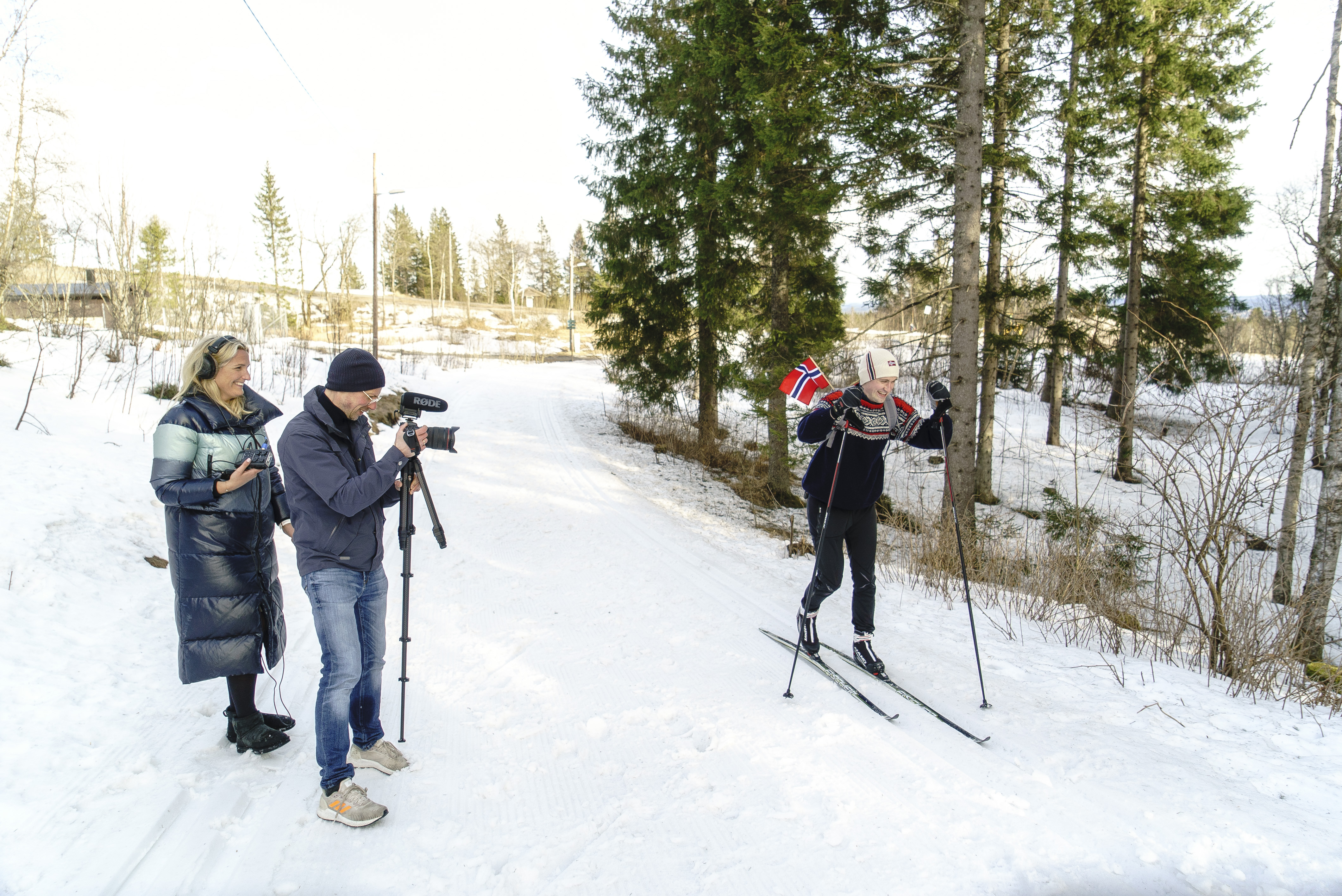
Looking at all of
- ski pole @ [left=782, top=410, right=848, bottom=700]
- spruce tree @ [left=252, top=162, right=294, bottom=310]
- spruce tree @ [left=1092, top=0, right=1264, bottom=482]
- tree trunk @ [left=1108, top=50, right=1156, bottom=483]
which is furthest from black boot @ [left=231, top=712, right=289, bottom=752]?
spruce tree @ [left=252, top=162, right=294, bottom=310]

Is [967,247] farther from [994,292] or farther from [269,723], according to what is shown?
[269,723]

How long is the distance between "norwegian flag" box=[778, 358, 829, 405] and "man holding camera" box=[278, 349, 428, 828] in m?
2.62

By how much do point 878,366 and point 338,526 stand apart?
3585mm

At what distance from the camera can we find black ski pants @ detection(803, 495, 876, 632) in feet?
15.3

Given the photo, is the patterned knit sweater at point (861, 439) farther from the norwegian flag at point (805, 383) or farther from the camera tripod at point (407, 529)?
the camera tripod at point (407, 529)

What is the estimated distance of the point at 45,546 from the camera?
201 inches

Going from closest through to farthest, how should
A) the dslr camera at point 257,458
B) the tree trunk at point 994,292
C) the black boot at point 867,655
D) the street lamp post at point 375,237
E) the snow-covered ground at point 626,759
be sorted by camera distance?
the snow-covered ground at point 626,759 < the dslr camera at point 257,458 < the black boot at point 867,655 < the tree trunk at point 994,292 < the street lamp post at point 375,237

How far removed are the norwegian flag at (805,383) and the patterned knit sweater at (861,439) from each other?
103 mm

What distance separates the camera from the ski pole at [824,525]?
4.51m

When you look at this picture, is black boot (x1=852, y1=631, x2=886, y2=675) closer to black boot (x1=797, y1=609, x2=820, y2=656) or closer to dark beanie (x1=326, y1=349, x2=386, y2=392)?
black boot (x1=797, y1=609, x2=820, y2=656)

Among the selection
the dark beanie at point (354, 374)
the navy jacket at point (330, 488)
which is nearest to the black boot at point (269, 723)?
the navy jacket at point (330, 488)

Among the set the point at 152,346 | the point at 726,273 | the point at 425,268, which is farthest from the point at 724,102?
the point at 425,268

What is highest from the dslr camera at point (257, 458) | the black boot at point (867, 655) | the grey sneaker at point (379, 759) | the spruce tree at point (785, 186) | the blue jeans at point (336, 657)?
the spruce tree at point (785, 186)

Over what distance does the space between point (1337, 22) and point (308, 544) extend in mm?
12504
